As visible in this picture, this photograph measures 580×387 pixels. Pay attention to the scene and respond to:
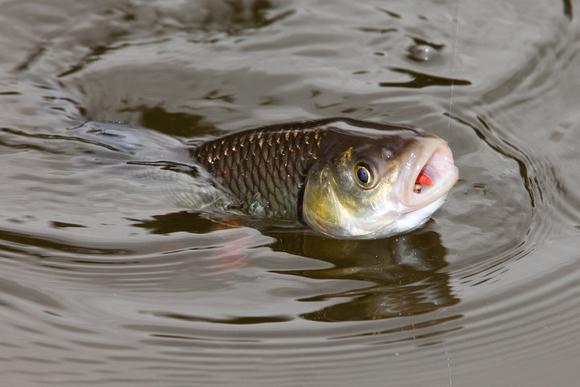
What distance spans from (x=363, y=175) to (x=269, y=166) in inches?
17.6

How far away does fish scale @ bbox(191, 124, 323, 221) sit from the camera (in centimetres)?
425

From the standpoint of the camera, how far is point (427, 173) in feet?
13.1

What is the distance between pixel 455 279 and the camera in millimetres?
4070

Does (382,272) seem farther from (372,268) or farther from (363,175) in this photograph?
(363,175)

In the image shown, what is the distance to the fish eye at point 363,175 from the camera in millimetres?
4043

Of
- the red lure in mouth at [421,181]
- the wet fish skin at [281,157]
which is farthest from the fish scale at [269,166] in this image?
the red lure in mouth at [421,181]

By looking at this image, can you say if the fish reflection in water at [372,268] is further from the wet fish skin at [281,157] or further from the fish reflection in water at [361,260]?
the wet fish skin at [281,157]

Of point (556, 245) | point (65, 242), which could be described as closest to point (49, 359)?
point (65, 242)

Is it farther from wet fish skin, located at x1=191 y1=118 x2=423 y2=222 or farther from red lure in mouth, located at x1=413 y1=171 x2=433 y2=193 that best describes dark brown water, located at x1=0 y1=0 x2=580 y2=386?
red lure in mouth, located at x1=413 y1=171 x2=433 y2=193

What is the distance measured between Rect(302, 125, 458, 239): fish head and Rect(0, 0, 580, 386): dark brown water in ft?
0.57

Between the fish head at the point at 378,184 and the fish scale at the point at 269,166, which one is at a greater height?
the fish scale at the point at 269,166

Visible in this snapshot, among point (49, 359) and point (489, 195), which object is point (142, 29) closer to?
point (489, 195)

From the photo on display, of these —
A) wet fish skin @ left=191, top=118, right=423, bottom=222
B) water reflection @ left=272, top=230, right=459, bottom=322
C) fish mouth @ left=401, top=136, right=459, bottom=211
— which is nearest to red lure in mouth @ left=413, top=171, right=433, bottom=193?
fish mouth @ left=401, top=136, right=459, bottom=211

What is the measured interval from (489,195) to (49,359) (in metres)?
2.16
